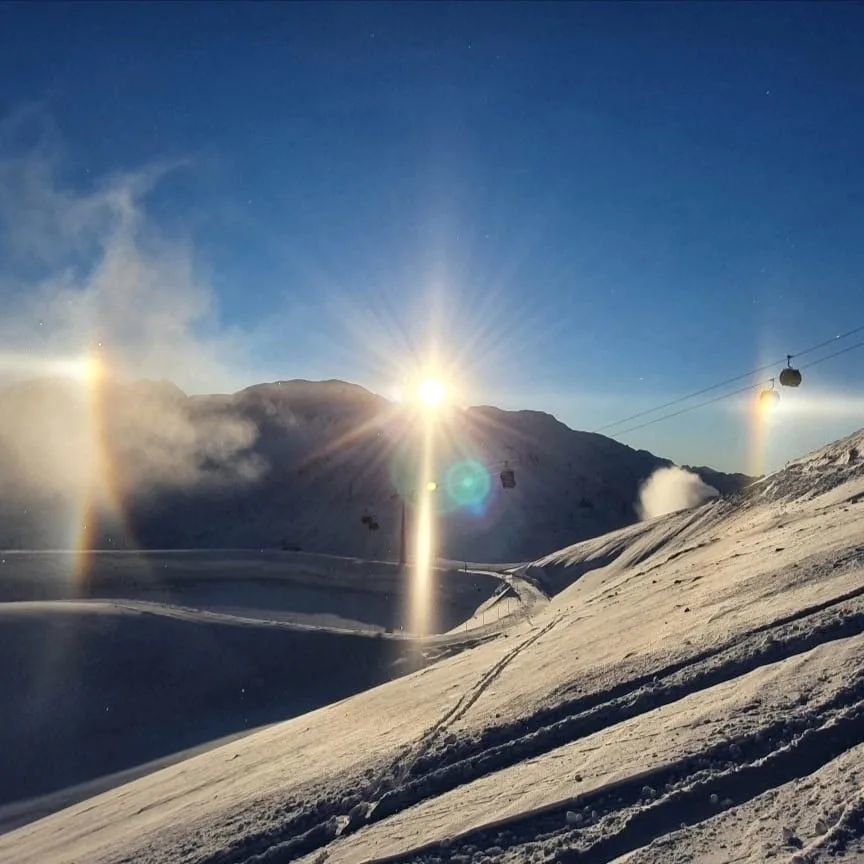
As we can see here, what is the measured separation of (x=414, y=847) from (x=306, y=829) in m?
2.04

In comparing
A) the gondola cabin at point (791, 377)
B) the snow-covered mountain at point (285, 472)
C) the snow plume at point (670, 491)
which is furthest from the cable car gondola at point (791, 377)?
the snow plume at point (670, 491)

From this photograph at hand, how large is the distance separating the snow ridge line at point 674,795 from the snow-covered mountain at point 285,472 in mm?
85263

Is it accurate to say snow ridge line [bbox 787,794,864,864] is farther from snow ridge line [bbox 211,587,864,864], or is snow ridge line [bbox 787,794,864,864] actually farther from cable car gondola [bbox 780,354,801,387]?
cable car gondola [bbox 780,354,801,387]

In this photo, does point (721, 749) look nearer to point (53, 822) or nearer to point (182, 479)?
point (53, 822)

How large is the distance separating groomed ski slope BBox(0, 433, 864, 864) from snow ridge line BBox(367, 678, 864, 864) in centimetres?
2

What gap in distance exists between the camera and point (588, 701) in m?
9.09

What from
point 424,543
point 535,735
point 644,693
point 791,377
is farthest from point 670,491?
point 535,735

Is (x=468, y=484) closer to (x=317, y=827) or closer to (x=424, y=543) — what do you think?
(x=424, y=543)

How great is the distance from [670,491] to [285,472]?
5756 cm

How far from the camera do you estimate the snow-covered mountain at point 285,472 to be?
105525mm

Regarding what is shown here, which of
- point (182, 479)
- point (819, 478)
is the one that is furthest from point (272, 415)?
point (819, 478)

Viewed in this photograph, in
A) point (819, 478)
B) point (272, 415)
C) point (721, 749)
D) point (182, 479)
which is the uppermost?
point (272, 415)

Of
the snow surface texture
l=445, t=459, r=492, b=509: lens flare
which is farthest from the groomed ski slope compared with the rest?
l=445, t=459, r=492, b=509: lens flare

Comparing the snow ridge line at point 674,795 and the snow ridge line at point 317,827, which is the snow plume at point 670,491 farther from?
the snow ridge line at point 674,795
